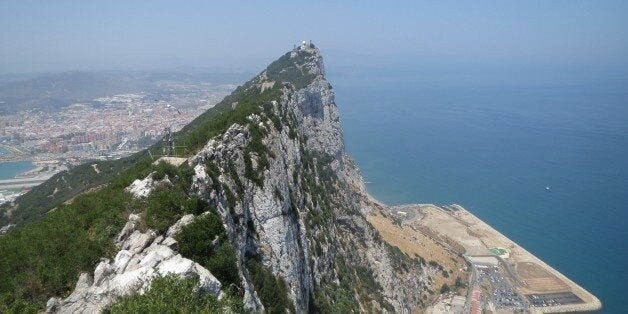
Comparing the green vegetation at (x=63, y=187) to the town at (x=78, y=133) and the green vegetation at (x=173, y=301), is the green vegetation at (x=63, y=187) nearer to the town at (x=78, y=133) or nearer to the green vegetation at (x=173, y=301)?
the town at (x=78, y=133)

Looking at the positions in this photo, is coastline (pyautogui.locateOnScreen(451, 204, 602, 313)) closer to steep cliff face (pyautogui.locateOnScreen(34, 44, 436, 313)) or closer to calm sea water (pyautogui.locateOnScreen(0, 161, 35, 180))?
steep cliff face (pyautogui.locateOnScreen(34, 44, 436, 313))

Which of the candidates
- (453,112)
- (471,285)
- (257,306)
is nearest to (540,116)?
(453,112)

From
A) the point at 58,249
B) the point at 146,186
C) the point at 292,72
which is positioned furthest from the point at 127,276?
the point at 292,72

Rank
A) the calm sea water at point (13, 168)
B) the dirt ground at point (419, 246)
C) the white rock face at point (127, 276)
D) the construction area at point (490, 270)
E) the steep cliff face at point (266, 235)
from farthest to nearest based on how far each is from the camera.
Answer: the calm sea water at point (13, 168) < the dirt ground at point (419, 246) < the construction area at point (490, 270) < the steep cliff face at point (266, 235) < the white rock face at point (127, 276)

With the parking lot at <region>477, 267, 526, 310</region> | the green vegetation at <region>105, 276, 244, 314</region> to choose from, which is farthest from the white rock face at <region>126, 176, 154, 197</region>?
the parking lot at <region>477, 267, 526, 310</region>

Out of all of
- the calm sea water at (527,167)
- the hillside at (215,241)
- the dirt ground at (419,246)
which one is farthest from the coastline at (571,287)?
the hillside at (215,241)

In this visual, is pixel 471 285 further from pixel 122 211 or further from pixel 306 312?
pixel 122 211
